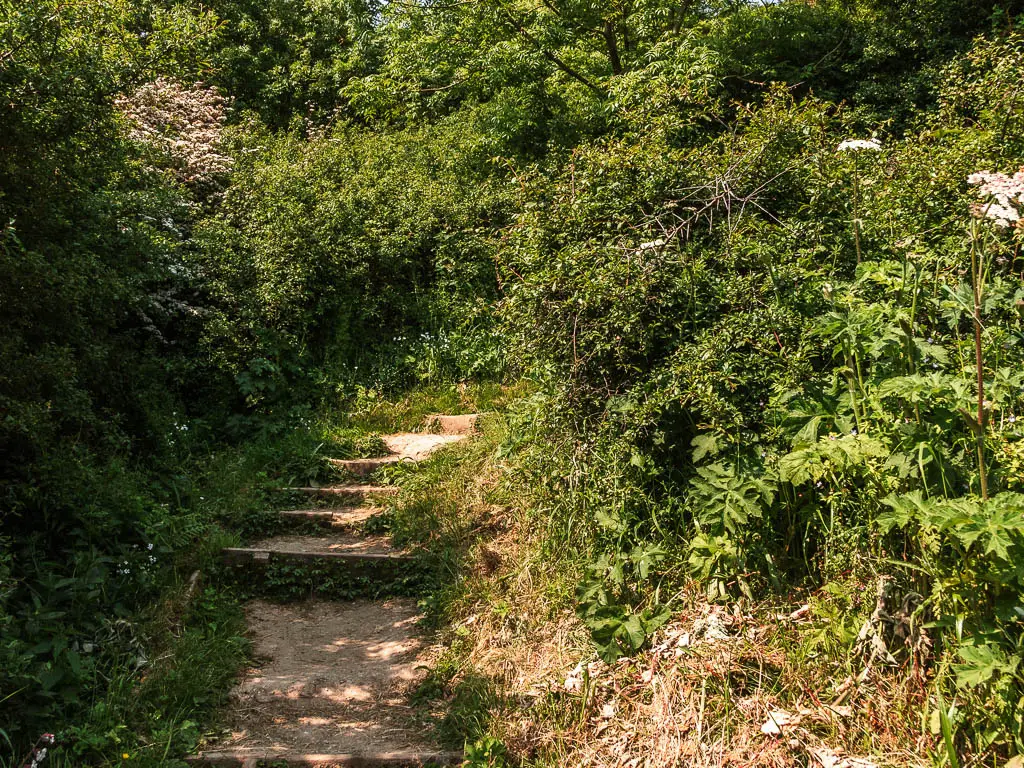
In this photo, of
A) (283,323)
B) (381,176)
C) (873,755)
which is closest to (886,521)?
(873,755)

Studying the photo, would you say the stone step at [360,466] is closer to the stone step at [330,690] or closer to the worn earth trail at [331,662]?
the worn earth trail at [331,662]

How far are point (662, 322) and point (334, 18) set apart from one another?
14649 mm

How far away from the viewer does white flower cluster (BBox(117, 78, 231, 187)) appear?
369 inches

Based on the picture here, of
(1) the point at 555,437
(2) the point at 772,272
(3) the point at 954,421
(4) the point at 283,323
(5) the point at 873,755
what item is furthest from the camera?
(4) the point at 283,323

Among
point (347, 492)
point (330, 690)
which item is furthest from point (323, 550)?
point (330, 690)

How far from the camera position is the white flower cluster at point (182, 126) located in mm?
9367

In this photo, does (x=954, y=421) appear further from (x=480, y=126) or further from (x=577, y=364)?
(x=480, y=126)

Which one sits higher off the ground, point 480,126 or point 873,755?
point 480,126

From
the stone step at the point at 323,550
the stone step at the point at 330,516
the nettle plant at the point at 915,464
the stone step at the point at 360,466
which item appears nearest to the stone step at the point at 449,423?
the stone step at the point at 360,466

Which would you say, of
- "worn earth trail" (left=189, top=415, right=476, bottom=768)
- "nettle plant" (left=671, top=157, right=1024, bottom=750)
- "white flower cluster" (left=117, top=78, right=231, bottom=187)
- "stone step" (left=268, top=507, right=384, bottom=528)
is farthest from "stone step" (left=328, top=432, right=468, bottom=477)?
"white flower cluster" (left=117, top=78, right=231, bottom=187)

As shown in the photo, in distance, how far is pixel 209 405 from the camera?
789 centimetres

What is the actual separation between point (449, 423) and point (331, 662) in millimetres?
3250

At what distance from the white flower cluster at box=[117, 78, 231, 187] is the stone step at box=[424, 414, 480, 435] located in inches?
174

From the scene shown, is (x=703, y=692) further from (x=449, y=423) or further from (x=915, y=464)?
(x=449, y=423)
